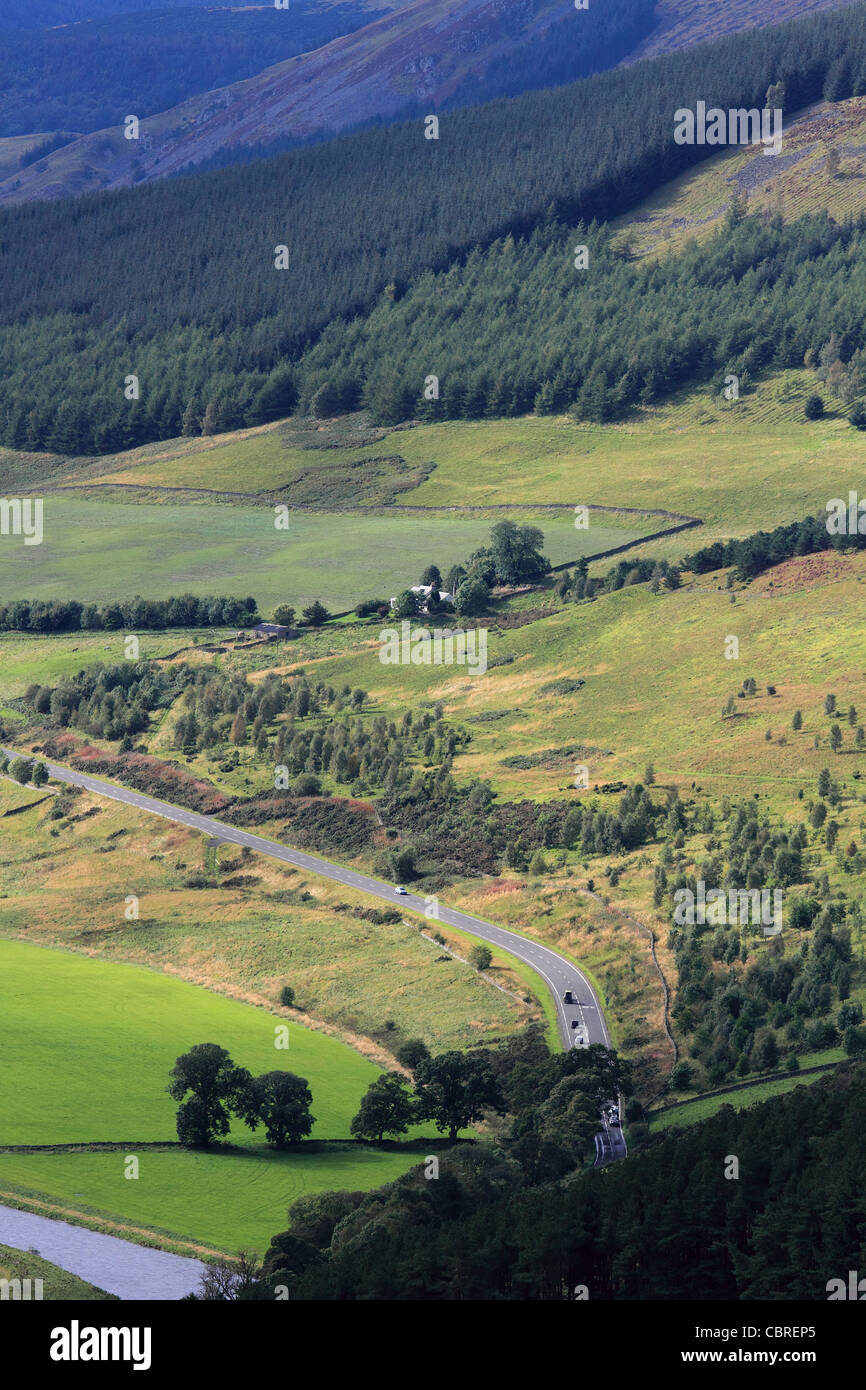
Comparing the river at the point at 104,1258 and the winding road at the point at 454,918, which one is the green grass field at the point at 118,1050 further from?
the winding road at the point at 454,918

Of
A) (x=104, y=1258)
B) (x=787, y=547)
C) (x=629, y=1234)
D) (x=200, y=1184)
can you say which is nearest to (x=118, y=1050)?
(x=200, y=1184)

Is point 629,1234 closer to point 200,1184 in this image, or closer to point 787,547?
point 200,1184

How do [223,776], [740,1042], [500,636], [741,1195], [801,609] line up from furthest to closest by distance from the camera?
1. [500,636]
2. [801,609]
3. [223,776]
4. [740,1042]
5. [741,1195]

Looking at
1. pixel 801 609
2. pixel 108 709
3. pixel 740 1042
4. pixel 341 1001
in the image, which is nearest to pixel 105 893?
pixel 341 1001

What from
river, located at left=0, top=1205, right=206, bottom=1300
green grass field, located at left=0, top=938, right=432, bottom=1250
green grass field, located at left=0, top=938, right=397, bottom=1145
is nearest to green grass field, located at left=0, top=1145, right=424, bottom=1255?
green grass field, located at left=0, top=938, right=432, bottom=1250

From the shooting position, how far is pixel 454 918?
130 m

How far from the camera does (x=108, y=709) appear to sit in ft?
612

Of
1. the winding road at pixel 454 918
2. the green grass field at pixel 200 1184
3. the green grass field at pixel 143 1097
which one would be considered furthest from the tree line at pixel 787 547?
the green grass field at pixel 200 1184

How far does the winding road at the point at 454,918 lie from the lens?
352 feet

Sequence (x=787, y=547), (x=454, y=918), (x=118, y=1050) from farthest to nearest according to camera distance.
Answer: (x=787, y=547)
(x=454, y=918)
(x=118, y=1050)

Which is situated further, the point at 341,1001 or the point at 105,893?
the point at 105,893

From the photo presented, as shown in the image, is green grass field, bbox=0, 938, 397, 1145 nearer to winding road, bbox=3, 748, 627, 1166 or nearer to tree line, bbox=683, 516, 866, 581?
winding road, bbox=3, 748, 627, 1166
